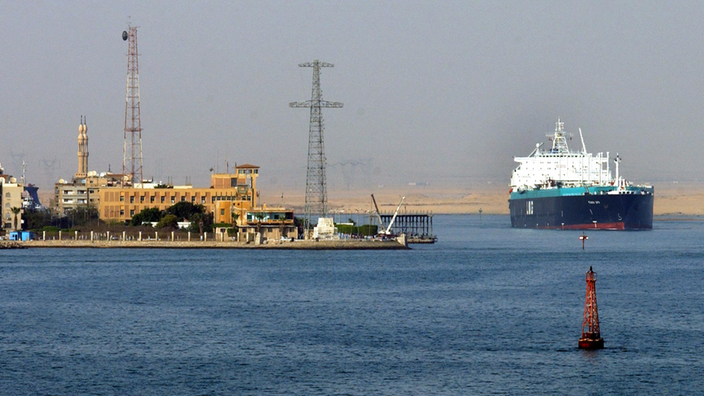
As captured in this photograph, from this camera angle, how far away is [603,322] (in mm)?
53000

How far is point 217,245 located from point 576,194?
216 feet

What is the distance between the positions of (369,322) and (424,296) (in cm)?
1355

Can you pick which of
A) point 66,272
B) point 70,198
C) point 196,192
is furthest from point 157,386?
point 70,198

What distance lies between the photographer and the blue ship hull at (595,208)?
16300 cm

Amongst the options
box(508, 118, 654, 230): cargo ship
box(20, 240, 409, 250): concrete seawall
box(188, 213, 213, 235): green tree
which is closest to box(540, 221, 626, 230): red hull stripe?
box(508, 118, 654, 230): cargo ship

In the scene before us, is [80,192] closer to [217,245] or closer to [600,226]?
[217,245]

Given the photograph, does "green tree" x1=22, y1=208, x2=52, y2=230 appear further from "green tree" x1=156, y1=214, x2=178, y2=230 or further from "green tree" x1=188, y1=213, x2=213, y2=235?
"green tree" x1=188, y1=213, x2=213, y2=235

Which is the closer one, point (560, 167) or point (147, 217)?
point (147, 217)

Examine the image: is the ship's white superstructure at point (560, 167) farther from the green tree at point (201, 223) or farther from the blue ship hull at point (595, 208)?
the green tree at point (201, 223)

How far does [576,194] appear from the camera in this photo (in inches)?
6511

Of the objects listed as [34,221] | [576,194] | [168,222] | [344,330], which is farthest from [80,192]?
[344,330]

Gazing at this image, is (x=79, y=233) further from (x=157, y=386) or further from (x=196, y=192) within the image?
(x=157, y=386)

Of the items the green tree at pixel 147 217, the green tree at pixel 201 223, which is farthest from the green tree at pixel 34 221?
the green tree at pixel 201 223

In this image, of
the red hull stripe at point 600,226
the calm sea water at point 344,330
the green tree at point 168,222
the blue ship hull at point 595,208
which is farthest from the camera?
the red hull stripe at point 600,226
